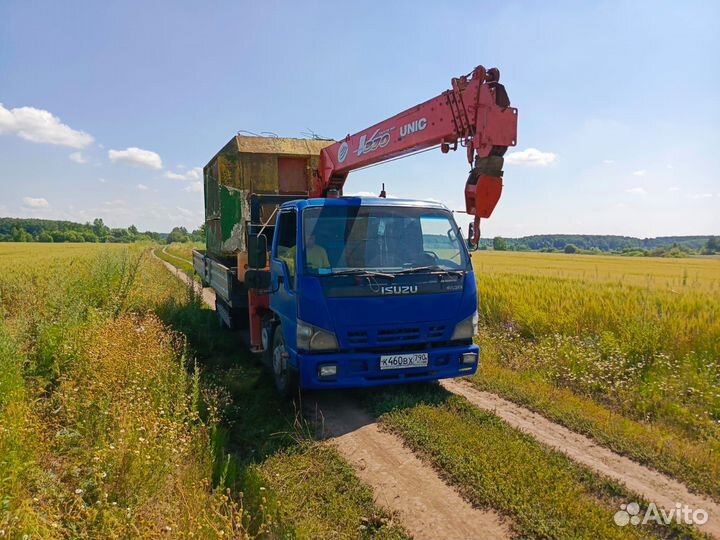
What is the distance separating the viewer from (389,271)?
4867 mm

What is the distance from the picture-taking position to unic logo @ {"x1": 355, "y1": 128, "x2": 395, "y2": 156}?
5955mm

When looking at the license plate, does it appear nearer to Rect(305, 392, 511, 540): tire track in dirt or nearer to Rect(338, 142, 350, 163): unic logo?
Rect(305, 392, 511, 540): tire track in dirt

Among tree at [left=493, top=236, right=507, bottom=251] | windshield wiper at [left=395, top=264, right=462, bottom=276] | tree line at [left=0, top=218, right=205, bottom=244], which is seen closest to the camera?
windshield wiper at [left=395, top=264, right=462, bottom=276]

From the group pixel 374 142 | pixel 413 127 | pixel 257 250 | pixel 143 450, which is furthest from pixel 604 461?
pixel 374 142

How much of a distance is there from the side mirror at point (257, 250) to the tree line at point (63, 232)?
72167 mm

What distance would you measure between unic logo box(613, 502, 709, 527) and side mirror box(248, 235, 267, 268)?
14.2 ft

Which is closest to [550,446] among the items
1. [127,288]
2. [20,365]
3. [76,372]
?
[76,372]

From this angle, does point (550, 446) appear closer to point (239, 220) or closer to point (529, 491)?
point (529, 491)

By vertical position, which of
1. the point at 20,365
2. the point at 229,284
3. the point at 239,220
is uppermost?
the point at 239,220

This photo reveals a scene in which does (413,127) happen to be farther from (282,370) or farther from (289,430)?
(289,430)

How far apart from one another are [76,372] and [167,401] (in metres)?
1.54

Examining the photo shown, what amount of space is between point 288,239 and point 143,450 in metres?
2.74

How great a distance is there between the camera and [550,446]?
419 centimetres

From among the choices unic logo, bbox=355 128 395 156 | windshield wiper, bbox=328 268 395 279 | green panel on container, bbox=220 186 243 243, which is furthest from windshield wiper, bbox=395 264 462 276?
green panel on container, bbox=220 186 243 243
